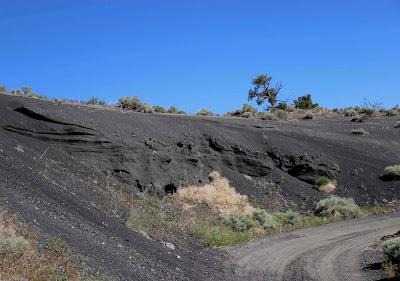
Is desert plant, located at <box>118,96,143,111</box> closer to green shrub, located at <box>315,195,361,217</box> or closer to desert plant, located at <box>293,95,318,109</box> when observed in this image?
green shrub, located at <box>315,195,361,217</box>

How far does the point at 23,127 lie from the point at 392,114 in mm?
43962

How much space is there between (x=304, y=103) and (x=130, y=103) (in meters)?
37.6

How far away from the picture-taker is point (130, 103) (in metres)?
38.4

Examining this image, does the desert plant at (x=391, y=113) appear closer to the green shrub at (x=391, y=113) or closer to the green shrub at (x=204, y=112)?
the green shrub at (x=391, y=113)

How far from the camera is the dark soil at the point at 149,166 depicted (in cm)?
1219

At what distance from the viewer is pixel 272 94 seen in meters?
67.1

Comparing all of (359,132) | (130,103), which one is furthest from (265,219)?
(359,132)

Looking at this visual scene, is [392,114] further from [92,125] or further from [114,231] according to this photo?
[114,231]

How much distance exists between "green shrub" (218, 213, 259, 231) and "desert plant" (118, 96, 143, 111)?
17.8 meters

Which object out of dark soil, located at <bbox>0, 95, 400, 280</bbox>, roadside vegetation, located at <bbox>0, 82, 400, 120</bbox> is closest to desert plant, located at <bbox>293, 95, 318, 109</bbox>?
roadside vegetation, located at <bbox>0, 82, 400, 120</bbox>

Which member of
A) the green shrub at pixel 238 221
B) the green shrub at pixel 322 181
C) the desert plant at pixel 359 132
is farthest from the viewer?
the desert plant at pixel 359 132

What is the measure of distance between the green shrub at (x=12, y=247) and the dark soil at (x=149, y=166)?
5.73 ft

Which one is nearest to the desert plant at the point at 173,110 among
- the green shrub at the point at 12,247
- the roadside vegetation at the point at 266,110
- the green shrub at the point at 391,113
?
the roadside vegetation at the point at 266,110

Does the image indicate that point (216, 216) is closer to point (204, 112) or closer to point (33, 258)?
point (33, 258)
